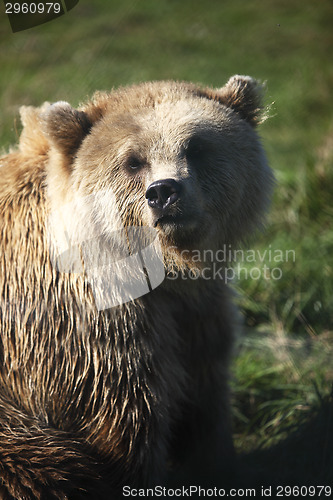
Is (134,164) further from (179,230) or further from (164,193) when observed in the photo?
(179,230)

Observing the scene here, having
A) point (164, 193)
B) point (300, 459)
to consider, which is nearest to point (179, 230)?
point (164, 193)

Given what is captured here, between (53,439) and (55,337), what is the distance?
22.5 inches

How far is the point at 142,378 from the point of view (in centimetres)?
371

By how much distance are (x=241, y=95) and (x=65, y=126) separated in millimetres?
1062

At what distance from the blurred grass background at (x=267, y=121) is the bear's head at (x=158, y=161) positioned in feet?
1.32

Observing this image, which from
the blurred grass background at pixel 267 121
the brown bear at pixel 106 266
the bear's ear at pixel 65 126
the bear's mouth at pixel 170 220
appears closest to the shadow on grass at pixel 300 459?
the blurred grass background at pixel 267 121

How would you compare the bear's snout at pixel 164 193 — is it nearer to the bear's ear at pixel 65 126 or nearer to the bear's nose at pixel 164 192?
the bear's nose at pixel 164 192

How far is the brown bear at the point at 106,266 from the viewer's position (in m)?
3.55

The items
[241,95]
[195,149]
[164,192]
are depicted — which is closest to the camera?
[164,192]

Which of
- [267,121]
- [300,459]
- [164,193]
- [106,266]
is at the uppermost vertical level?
[267,121]

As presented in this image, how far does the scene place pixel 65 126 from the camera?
363 centimetres

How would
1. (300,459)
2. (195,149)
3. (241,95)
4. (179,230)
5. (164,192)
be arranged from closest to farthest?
(164,192) → (179,230) → (195,149) → (241,95) → (300,459)

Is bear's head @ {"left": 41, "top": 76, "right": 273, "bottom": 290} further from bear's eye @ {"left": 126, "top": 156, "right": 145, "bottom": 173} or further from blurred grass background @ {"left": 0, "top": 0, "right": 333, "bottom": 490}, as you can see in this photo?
blurred grass background @ {"left": 0, "top": 0, "right": 333, "bottom": 490}

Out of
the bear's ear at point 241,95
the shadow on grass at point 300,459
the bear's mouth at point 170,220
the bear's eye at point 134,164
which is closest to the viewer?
the bear's mouth at point 170,220
